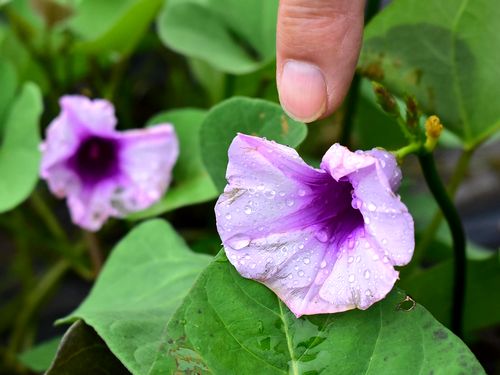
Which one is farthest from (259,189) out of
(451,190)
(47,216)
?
(47,216)

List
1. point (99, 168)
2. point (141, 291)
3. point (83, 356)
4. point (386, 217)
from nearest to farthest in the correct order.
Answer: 1. point (386, 217)
2. point (83, 356)
3. point (141, 291)
4. point (99, 168)

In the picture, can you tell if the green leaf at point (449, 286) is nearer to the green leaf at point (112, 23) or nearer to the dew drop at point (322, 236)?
the dew drop at point (322, 236)

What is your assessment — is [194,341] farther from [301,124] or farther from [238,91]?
[238,91]

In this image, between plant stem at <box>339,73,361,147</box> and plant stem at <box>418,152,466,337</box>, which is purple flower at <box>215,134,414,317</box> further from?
plant stem at <box>339,73,361,147</box>

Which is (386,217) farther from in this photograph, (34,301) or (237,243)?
(34,301)

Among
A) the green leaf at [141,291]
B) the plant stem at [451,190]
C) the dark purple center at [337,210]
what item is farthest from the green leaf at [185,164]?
the dark purple center at [337,210]

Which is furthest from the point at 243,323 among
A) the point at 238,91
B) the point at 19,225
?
the point at 19,225

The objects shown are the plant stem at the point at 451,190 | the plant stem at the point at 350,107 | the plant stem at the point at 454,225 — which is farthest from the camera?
the plant stem at the point at 350,107
